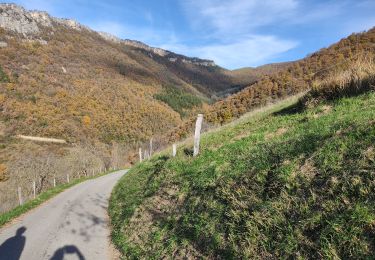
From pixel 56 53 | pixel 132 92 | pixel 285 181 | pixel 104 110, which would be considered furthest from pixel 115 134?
pixel 285 181

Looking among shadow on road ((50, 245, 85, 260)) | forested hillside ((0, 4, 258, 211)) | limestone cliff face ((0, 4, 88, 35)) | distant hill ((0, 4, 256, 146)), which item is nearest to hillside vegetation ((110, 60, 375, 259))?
shadow on road ((50, 245, 85, 260))

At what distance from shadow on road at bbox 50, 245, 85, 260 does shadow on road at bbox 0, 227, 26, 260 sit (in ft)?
3.01

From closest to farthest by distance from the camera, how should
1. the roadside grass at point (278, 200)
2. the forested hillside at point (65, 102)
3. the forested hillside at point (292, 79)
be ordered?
the roadside grass at point (278, 200), the forested hillside at point (292, 79), the forested hillside at point (65, 102)

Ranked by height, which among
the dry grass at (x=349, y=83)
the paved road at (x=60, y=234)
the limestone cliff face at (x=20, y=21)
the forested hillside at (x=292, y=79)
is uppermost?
the limestone cliff face at (x=20, y=21)

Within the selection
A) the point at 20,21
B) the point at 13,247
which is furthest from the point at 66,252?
the point at 20,21

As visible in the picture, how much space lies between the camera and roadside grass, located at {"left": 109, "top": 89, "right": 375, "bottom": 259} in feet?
15.4

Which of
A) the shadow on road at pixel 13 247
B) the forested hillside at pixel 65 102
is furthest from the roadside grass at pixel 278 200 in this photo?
the forested hillside at pixel 65 102

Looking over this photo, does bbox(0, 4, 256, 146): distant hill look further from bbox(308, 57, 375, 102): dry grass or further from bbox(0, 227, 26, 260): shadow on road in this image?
bbox(308, 57, 375, 102): dry grass

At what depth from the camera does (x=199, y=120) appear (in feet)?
38.1

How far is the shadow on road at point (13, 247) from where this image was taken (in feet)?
28.1

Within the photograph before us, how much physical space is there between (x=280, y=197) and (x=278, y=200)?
62 millimetres

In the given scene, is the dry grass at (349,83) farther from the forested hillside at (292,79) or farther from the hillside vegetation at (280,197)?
the forested hillside at (292,79)

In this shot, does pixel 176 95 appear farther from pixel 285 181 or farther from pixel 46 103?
pixel 285 181

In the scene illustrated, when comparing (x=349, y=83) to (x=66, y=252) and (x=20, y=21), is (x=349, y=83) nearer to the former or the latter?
(x=66, y=252)
